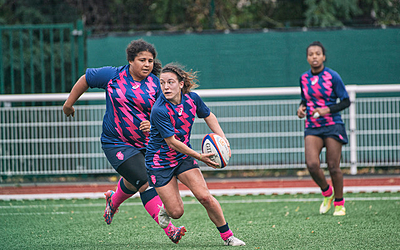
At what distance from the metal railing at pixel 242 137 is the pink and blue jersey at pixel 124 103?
4.62 m

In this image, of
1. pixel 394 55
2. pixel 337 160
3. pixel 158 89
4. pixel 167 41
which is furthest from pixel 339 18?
pixel 158 89

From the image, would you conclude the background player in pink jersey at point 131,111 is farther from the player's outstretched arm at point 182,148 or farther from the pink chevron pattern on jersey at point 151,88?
the player's outstretched arm at point 182,148

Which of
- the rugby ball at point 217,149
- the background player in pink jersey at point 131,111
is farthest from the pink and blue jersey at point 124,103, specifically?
the rugby ball at point 217,149

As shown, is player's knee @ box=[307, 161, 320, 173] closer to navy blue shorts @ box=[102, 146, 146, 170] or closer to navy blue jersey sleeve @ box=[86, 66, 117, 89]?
navy blue shorts @ box=[102, 146, 146, 170]

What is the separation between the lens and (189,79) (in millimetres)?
5000

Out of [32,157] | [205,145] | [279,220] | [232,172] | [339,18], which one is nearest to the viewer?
[205,145]

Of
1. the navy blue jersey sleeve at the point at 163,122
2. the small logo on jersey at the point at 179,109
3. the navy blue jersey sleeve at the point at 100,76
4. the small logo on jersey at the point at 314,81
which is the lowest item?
the navy blue jersey sleeve at the point at 163,122

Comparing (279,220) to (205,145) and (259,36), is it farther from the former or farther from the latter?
(259,36)

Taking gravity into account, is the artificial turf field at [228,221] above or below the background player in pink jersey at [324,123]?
below

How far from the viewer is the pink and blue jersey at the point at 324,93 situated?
682cm

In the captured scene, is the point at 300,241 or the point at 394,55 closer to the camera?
the point at 300,241

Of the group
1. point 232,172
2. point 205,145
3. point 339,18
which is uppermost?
point 339,18

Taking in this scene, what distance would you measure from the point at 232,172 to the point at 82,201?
324 centimetres

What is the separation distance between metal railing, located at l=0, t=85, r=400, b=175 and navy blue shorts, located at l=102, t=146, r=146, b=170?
4625mm
